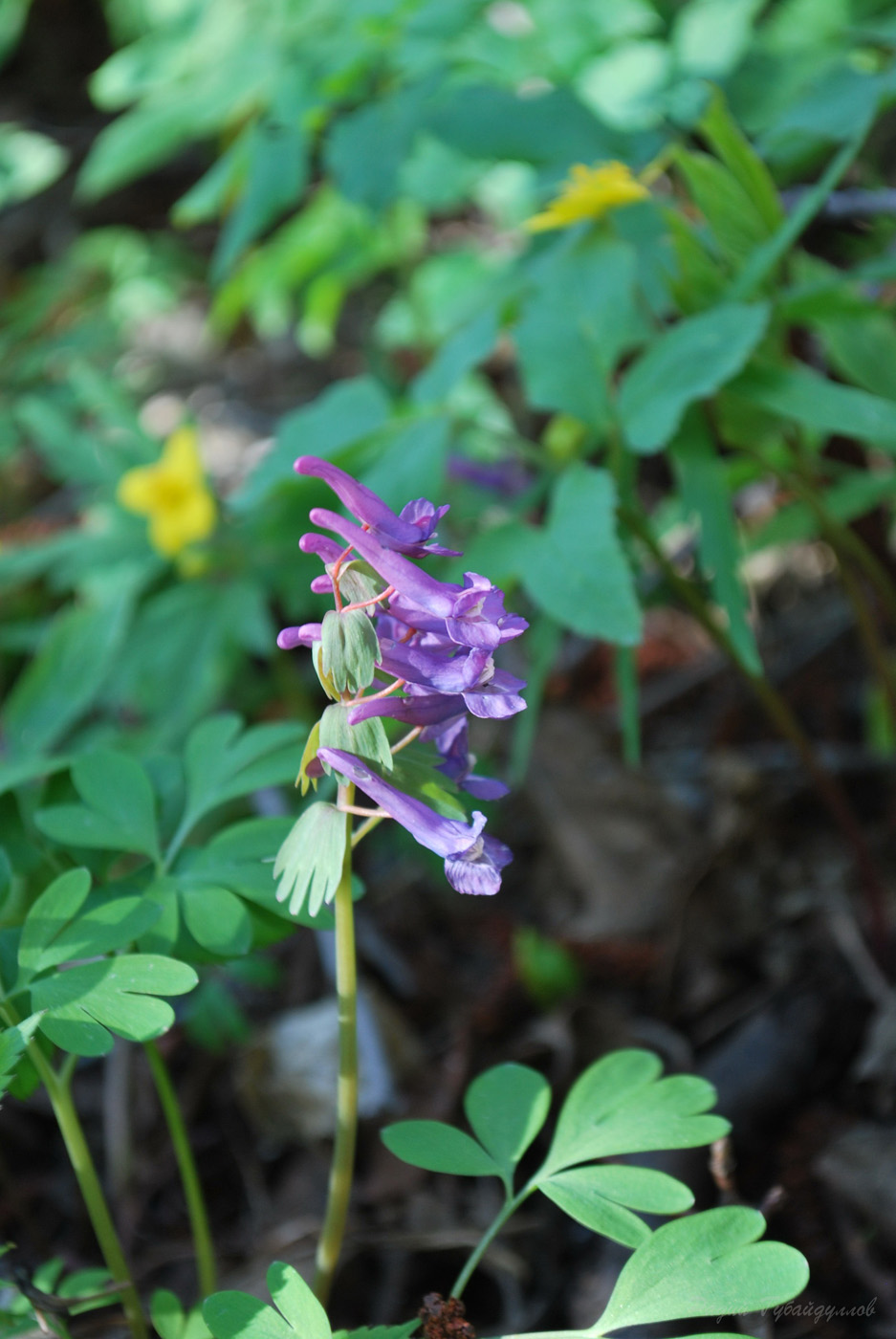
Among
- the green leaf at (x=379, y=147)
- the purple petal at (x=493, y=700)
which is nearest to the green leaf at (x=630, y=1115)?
the purple petal at (x=493, y=700)

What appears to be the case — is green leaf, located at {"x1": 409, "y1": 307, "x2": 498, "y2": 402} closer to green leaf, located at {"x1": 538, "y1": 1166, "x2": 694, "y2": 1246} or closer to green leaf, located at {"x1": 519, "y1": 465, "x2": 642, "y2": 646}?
green leaf, located at {"x1": 519, "y1": 465, "x2": 642, "y2": 646}

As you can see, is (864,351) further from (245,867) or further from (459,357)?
(245,867)

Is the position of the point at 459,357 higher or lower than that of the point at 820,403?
higher

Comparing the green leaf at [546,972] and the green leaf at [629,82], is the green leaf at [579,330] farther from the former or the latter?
the green leaf at [546,972]

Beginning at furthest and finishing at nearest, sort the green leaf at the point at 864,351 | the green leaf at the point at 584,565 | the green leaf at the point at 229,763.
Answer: the green leaf at the point at 864,351 → the green leaf at the point at 584,565 → the green leaf at the point at 229,763

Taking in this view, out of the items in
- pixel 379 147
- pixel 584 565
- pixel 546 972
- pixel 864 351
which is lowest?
pixel 546 972

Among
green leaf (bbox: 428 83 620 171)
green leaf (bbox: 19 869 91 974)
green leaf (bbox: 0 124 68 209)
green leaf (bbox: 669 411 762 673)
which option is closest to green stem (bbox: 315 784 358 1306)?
green leaf (bbox: 19 869 91 974)

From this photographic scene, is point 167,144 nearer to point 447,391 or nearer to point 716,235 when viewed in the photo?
point 447,391

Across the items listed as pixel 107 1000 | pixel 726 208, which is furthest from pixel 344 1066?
pixel 726 208
